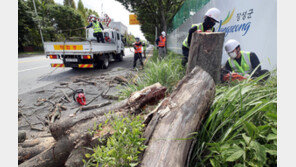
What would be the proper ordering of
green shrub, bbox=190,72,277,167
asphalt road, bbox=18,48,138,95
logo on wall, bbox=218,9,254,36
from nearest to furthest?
1. green shrub, bbox=190,72,277,167
2. logo on wall, bbox=218,9,254,36
3. asphalt road, bbox=18,48,138,95

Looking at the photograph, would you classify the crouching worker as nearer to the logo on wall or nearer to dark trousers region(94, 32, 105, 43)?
the logo on wall

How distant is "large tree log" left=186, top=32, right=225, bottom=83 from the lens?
186 centimetres

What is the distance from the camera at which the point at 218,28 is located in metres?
3.98

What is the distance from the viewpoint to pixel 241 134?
3.47ft

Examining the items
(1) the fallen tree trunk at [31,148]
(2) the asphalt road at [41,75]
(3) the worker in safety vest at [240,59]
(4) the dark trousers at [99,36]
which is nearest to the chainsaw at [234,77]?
(3) the worker in safety vest at [240,59]

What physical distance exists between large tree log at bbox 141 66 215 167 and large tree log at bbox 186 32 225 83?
0.46 m

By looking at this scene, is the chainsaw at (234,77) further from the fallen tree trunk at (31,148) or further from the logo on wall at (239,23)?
the fallen tree trunk at (31,148)

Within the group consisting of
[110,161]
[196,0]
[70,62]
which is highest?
[196,0]

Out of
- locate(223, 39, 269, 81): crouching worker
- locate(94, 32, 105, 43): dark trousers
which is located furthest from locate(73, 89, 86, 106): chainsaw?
locate(94, 32, 105, 43): dark trousers

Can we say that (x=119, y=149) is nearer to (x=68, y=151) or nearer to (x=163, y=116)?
(x=163, y=116)

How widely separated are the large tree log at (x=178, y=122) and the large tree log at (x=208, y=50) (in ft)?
1.51

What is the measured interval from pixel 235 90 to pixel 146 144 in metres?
1.15

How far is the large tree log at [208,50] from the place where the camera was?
1856mm

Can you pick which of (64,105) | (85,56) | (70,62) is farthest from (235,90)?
(70,62)
